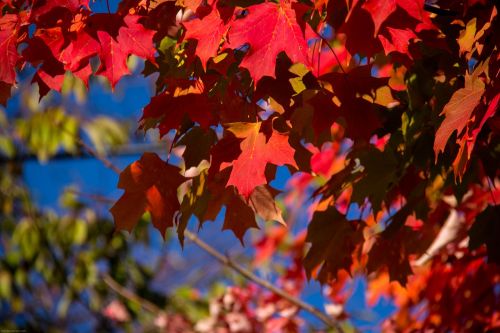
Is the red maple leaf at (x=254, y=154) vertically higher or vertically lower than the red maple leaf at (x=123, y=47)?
lower

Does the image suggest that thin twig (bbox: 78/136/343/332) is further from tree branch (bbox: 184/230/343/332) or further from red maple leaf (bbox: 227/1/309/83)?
red maple leaf (bbox: 227/1/309/83)

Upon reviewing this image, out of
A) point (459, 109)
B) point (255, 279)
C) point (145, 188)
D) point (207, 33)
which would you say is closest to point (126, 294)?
point (255, 279)

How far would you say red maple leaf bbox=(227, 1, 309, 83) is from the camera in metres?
1.21

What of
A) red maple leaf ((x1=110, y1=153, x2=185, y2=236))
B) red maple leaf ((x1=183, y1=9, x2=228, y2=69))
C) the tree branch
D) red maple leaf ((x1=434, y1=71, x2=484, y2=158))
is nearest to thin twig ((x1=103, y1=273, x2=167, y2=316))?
the tree branch

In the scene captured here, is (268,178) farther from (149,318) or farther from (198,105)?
(149,318)

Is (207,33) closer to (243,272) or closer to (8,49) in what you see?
(8,49)

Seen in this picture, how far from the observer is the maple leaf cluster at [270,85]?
1.22 m

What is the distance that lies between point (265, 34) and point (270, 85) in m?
0.14

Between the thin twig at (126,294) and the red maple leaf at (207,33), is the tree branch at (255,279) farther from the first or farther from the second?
the red maple leaf at (207,33)

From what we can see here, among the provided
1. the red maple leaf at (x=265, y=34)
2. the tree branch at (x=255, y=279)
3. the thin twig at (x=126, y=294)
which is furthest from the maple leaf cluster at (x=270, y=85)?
the thin twig at (x=126, y=294)

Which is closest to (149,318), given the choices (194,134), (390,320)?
(390,320)

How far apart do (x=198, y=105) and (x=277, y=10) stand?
10.9 inches

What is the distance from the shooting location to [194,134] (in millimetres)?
1516

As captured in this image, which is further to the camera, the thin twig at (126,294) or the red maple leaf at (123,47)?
the thin twig at (126,294)
